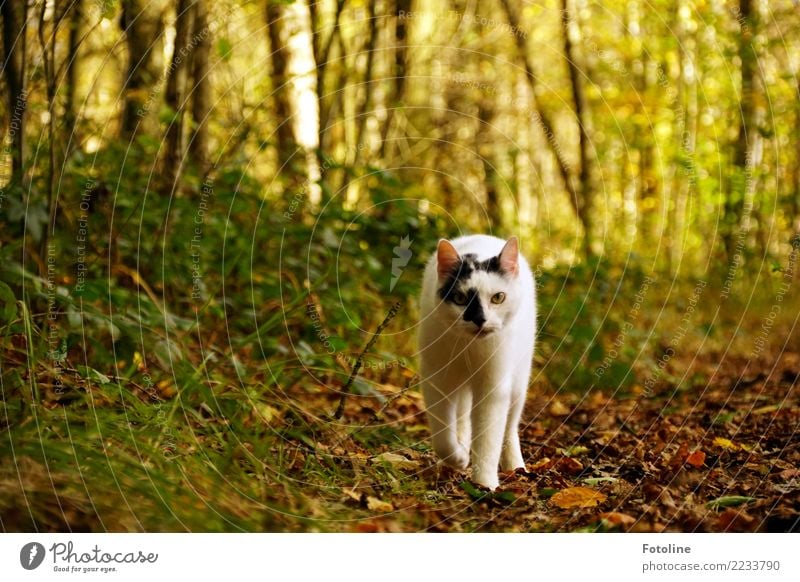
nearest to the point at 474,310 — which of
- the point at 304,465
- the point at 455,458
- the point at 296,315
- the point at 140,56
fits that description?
the point at 455,458

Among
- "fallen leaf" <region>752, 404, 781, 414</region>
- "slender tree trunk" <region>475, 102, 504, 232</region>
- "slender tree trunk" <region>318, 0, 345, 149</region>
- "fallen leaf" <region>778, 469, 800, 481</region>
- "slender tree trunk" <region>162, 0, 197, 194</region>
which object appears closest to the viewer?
"fallen leaf" <region>778, 469, 800, 481</region>

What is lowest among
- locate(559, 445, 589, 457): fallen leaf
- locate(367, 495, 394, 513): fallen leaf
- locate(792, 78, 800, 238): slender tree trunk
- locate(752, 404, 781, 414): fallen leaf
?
locate(559, 445, 589, 457): fallen leaf

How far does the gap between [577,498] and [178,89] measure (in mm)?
4241

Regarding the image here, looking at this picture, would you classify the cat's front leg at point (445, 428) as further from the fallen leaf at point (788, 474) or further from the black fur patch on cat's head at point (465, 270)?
the fallen leaf at point (788, 474)

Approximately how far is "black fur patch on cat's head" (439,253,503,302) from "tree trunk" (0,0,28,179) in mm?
2205

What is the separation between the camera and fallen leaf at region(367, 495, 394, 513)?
3163mm

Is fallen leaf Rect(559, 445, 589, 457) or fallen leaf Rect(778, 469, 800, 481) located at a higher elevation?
fallen leaf Rect(778, 469, 800, 481)

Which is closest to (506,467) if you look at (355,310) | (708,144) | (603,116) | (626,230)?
(355,310)

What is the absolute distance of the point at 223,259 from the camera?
4992mm

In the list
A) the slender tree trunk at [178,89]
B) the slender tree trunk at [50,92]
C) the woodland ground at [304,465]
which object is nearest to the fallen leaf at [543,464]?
the woodland ground at [304,465]

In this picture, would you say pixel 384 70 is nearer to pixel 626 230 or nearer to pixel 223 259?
pixel 223 259

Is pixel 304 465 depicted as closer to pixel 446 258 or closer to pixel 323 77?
pixel 446 258

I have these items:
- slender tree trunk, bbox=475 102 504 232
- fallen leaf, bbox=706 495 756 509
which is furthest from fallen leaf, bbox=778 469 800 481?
slender tree trunk, bbox=475 102 504 232

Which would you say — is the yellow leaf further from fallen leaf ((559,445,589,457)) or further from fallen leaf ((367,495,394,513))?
fallen leaf ((367,495,394,513))
